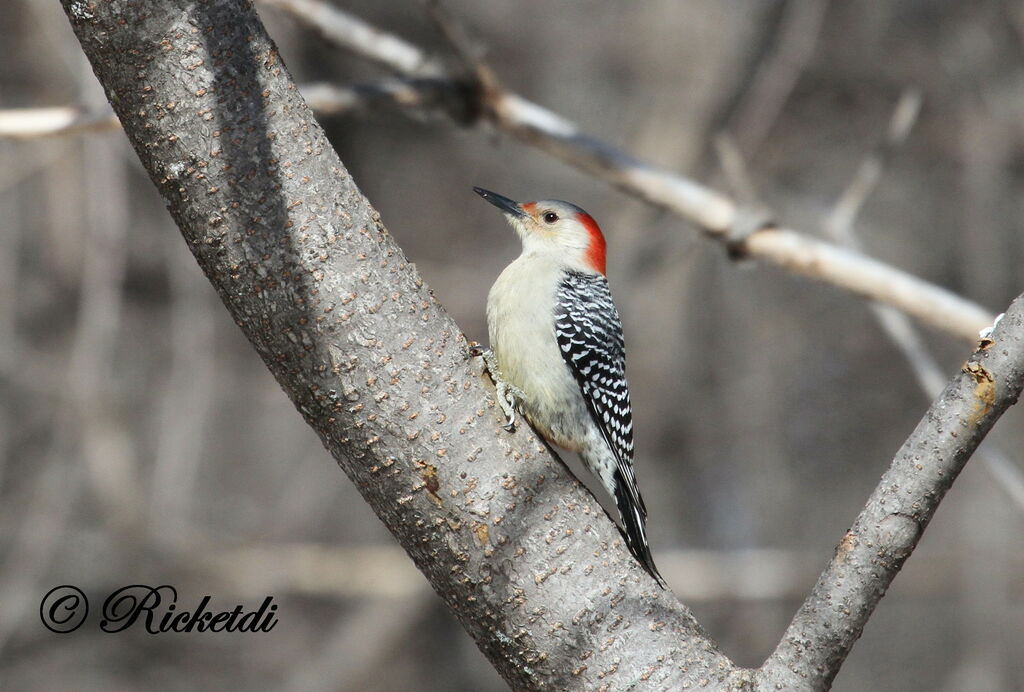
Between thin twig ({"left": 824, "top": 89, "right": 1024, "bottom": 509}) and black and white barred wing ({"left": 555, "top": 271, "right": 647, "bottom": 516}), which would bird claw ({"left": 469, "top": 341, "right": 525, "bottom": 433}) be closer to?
black and white barred wing ({"left": 555, "top": 271, "right": 647, "bottom": 516})

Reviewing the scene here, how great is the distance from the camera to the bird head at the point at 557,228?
4.39m

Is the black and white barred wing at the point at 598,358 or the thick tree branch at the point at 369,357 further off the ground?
the black and white barred wing at the point at 598,358

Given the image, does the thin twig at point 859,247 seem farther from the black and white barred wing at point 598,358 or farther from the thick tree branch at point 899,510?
the thick tree branch at point 899,510

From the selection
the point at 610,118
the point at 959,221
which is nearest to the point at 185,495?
the point at 610,118

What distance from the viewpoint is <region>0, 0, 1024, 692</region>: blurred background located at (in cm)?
651

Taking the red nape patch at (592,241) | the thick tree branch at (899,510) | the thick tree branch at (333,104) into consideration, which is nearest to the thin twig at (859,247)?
the red nape patch at (592,241)

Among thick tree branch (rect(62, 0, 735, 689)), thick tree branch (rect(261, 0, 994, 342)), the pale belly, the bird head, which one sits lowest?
thick tree branch (rect(62, 0, 735, 689))

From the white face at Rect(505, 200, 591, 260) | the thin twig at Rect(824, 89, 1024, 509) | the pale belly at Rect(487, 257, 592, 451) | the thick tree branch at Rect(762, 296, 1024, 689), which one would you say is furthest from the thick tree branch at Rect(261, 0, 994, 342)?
the thick tree branch at Rect(762, 296, 1024, 689)

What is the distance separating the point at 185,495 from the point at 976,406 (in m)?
5.53

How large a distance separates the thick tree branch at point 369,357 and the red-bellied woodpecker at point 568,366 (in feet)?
4.48

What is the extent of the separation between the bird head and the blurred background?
174 centimetres

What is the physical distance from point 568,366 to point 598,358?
0.13 m

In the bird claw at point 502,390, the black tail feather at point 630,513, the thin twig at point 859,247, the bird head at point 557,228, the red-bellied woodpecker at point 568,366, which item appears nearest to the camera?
the bird claw at point 502,390

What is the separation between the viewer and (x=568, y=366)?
367cm
